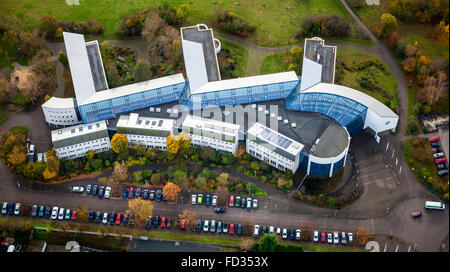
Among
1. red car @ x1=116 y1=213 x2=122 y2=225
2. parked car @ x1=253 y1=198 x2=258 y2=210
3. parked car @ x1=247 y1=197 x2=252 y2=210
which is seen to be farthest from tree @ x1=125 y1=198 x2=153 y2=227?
parked car @ x1=253 y1=198 x2=258 y2=210

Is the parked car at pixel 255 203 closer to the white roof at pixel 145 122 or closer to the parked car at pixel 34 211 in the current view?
the white roof at pixel 145 122

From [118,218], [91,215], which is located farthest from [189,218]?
[91,215]

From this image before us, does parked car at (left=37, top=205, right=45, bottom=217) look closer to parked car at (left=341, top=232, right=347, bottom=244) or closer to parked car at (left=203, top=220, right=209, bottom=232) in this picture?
parked car at (left=203, top=220, right=209, bottom=232)

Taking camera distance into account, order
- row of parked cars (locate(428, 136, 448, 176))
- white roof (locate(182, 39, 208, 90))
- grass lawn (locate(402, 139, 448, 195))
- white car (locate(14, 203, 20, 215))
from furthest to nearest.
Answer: white roof (locate(182, 39, 208, 90)) < row of parked cars (locate(428, 136, 448, 176)) < grass lawn (locate(402, 139, 448, 195)) < white car (locate(14, 203, 20, 215))

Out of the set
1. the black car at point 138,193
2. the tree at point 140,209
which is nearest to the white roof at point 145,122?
the black car at point 138,193

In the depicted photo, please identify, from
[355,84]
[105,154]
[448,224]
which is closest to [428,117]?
[355,84]
